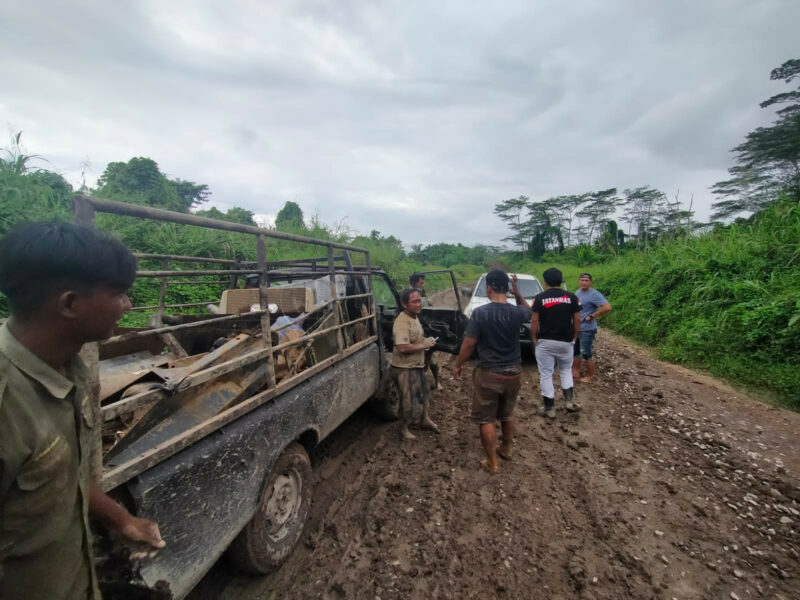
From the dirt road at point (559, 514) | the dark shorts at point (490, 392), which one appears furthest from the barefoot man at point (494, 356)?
the dirt road at point (559, 514)

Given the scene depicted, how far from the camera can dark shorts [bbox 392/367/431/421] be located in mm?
3549

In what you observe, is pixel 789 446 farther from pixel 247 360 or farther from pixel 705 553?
pixel 247 360

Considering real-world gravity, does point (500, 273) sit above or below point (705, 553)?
above

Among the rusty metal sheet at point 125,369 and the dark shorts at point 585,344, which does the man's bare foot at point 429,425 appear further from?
the dark shorts at point 585,344

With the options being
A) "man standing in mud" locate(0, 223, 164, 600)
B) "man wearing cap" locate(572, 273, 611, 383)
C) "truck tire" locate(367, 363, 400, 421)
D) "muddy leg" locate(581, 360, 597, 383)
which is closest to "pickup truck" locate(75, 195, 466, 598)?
"man standing in mud" locate(0, 223, 164, 600)

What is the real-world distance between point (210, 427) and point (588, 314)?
493cm

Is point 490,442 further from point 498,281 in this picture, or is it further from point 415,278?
point 415,278

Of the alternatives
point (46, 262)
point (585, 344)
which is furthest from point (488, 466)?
point (46, 262)

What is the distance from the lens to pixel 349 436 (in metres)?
3.74

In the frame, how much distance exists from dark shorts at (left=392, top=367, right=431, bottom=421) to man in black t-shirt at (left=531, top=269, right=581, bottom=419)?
1497mm

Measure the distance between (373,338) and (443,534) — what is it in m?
1.78

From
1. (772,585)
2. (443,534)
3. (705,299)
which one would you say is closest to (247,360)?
(443,534)

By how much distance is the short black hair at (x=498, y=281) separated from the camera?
3117 millimetres

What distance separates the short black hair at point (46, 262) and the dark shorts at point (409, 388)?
2.87 meters
